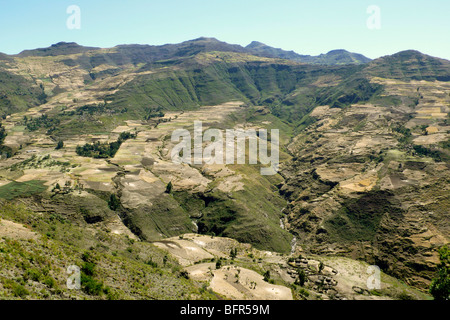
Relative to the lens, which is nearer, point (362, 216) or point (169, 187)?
point (362, 216)

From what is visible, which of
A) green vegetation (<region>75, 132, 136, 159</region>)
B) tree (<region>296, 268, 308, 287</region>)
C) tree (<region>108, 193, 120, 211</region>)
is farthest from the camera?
green vegetation (<region>75, 132, 136, 159</region>)

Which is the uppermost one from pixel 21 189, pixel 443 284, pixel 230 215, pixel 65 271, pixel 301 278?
pixel 65 271

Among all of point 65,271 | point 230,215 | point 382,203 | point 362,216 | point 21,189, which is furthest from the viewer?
point 230,215

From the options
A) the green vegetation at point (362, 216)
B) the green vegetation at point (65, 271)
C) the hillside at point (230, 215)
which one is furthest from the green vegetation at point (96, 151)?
the green vegetation at point (362, 216)

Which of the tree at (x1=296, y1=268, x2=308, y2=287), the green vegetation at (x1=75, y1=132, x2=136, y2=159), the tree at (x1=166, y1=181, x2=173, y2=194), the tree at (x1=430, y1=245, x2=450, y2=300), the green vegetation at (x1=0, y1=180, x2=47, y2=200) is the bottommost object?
the tree at (x1=296, y1=268, x2=308, y2=287)

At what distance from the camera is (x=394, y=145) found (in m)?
178

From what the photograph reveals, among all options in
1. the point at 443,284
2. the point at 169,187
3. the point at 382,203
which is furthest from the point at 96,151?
the point at 443,284

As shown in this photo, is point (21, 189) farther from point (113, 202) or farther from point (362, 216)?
point (362, 216)

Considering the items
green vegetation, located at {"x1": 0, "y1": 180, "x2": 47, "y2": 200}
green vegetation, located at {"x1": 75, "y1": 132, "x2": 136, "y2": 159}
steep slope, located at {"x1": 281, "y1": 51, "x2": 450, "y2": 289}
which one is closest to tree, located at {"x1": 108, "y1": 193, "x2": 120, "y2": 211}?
green vegetation, located at {"x1": 0, "y1": 180, "x2": 47, "y2": 200}

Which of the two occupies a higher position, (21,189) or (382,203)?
(21,189)

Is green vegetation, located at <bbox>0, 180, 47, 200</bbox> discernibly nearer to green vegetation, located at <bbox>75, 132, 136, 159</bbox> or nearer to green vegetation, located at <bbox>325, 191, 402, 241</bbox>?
green vegetation, located at <bbox>75, 132, 136, 159</bbox>
